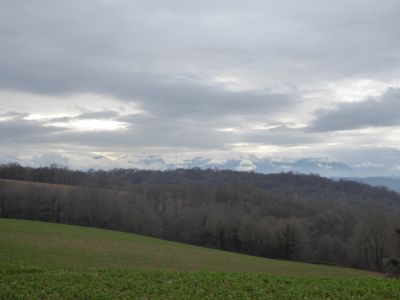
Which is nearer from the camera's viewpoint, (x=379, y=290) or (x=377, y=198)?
(x=379, y=290)

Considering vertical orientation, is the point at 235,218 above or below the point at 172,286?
below

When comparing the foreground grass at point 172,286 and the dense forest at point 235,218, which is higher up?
the foreground grass at point 172,286

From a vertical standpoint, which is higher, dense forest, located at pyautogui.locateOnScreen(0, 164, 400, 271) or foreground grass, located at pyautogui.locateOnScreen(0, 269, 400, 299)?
foreground grass, located at pyautogui.locateOnScreen(0, 269, 400, 299)

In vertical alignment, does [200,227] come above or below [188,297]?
below

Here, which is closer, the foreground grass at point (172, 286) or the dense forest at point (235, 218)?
the foreground grass at point (172, 286)

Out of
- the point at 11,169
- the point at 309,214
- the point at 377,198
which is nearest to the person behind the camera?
the point at 309,214

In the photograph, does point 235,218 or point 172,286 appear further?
point 235,218

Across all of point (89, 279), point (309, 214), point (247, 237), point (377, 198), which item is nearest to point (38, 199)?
point (247, 237)

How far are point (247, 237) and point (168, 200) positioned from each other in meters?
39.0

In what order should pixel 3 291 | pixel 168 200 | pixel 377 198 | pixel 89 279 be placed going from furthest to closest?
pixel 377 198 < pixel 168 200 < pixel 89 279 < pixel 3 291

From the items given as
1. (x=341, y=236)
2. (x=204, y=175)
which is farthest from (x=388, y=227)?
(x=204, y=175)

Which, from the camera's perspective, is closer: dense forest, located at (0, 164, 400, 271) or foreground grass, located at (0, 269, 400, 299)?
foreground grass, located at (0, 269, 400, 299)

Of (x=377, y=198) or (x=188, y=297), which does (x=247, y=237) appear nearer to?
(x=188, y=297)

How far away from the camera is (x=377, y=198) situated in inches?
5246
